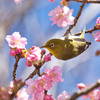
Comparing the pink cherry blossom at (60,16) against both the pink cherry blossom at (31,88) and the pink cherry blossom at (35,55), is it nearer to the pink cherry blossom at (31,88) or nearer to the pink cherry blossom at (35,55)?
the pink cherry blossom at (35,55)

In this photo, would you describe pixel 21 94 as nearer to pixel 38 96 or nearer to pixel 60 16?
pixel 38 96

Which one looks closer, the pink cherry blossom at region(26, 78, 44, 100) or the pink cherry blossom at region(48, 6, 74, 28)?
the pink cherry blossom at region(26, 78, 44, 100)

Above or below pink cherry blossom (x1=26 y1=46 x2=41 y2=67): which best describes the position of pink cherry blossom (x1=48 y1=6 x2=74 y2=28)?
above

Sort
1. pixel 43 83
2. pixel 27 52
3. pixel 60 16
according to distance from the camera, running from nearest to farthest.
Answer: pixel 43 83 → pixel 27 52 → pixel 60 16

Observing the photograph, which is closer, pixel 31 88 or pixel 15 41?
pixel 31 88

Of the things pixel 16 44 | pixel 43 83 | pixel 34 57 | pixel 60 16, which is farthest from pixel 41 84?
pixel 60 16

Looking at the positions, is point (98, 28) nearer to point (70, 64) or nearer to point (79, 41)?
point (79, 41)

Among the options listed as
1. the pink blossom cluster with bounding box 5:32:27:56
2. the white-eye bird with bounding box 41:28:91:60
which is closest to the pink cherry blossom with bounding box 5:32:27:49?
the pink blossom cluster with bounding box 5:32:27:56

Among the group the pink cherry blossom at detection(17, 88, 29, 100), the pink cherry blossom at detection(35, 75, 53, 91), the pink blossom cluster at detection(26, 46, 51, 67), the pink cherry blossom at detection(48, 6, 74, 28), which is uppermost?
the pink cherry blossom at detection(48, 6, 74, 28)

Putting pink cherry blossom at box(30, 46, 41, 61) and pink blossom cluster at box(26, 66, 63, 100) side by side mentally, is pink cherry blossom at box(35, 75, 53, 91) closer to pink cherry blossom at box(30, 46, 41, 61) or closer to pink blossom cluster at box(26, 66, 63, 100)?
pink blossom cluster at box(26, 66, 63, 100)

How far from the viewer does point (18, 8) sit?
4113 millimetres

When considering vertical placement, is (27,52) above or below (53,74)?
above

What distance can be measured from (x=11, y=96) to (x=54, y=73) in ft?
1.17

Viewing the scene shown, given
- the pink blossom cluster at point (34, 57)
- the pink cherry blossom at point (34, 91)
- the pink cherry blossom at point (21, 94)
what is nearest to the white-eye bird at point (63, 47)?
the pink blossom cluster at point (34, 57)
